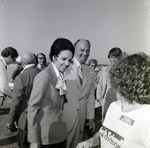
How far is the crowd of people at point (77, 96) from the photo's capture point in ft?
2.10

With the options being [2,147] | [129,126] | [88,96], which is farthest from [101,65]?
[2,147]

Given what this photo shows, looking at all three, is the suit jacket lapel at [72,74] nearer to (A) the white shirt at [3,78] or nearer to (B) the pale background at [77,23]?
(B) the pale background at [77,23]

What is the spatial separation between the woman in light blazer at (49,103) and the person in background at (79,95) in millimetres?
206

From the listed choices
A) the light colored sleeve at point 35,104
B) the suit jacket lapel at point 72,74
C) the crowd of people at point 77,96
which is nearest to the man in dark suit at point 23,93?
the crowd of people at point 77,96

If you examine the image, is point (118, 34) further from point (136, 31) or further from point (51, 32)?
point (51, 32)

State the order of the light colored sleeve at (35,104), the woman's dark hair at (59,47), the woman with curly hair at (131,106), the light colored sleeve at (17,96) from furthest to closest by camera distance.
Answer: the light colored sleeve at (17,96) → the woman's dark hair at (59,47) → the light colored sleeve at (35,104) → the woman with curly hair at (131,106)

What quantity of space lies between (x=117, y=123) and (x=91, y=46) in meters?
0.81

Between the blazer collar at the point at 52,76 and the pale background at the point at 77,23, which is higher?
the pale background at the point at 77,23

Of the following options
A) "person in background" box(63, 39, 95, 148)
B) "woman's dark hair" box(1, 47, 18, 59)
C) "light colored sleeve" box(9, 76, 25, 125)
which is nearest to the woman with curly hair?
"person in background" box(63, 39, 95, 148)

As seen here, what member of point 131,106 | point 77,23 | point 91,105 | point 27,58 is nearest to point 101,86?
point 91,105

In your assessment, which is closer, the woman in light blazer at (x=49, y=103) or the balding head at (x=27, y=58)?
the woman in light blazer at (x=49, y=103)

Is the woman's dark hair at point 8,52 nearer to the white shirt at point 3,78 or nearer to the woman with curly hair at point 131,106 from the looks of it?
the white shirt at point 3,78

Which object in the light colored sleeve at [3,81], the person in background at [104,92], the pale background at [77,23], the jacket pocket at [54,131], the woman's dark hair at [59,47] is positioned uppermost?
the pale background at [77,23]

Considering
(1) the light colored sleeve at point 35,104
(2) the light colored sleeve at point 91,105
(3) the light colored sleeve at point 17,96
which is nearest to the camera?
(1) the light colored sleeve at point 35,104
